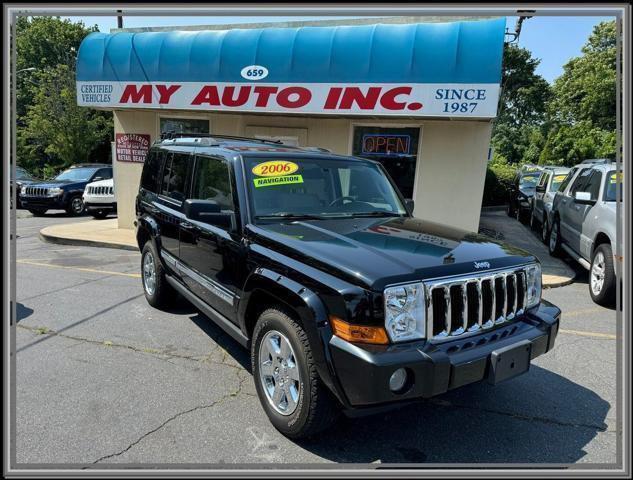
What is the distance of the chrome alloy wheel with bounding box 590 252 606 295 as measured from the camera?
6.24 metres

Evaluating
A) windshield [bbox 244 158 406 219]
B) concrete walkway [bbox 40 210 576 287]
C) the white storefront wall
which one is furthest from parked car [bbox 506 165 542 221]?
windshield [bbox 244 158 406 219]

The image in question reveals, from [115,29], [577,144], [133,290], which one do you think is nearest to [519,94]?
[577,144]

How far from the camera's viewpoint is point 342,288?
2590 millimetres

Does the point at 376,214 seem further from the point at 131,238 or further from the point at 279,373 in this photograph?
the point at 131,238

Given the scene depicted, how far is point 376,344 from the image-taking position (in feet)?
8.40

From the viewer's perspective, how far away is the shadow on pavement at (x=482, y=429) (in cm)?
294

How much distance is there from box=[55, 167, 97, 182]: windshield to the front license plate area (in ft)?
55.4

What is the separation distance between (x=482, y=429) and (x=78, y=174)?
17323 mm

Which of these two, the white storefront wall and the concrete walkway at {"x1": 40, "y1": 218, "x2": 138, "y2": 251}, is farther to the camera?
the concrete walkway at {"x1": 40, "y1": 218, "x2": 138, "y2": 251}

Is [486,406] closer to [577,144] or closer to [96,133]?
[96,133]

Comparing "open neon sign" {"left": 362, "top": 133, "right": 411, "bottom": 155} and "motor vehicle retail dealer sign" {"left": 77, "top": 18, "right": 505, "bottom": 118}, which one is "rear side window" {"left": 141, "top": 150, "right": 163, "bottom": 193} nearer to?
"motor vehicle retail dealer sign" {"left": 77, "top": 18, "right": 505, "bottom": 118}

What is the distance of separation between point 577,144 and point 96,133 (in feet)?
99.7

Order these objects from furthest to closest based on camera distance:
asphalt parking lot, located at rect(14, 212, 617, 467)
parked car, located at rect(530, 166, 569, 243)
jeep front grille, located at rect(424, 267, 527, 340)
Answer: parked car, located at rect(530, 166, 569, 243), asphalt parking lot, located at rect(14, 212, 617, 467), jeep front grille, located at rect(424, 267, 527, 340)

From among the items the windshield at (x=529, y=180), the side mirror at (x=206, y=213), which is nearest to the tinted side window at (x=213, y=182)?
the side mirror at (x=206, y=213)
